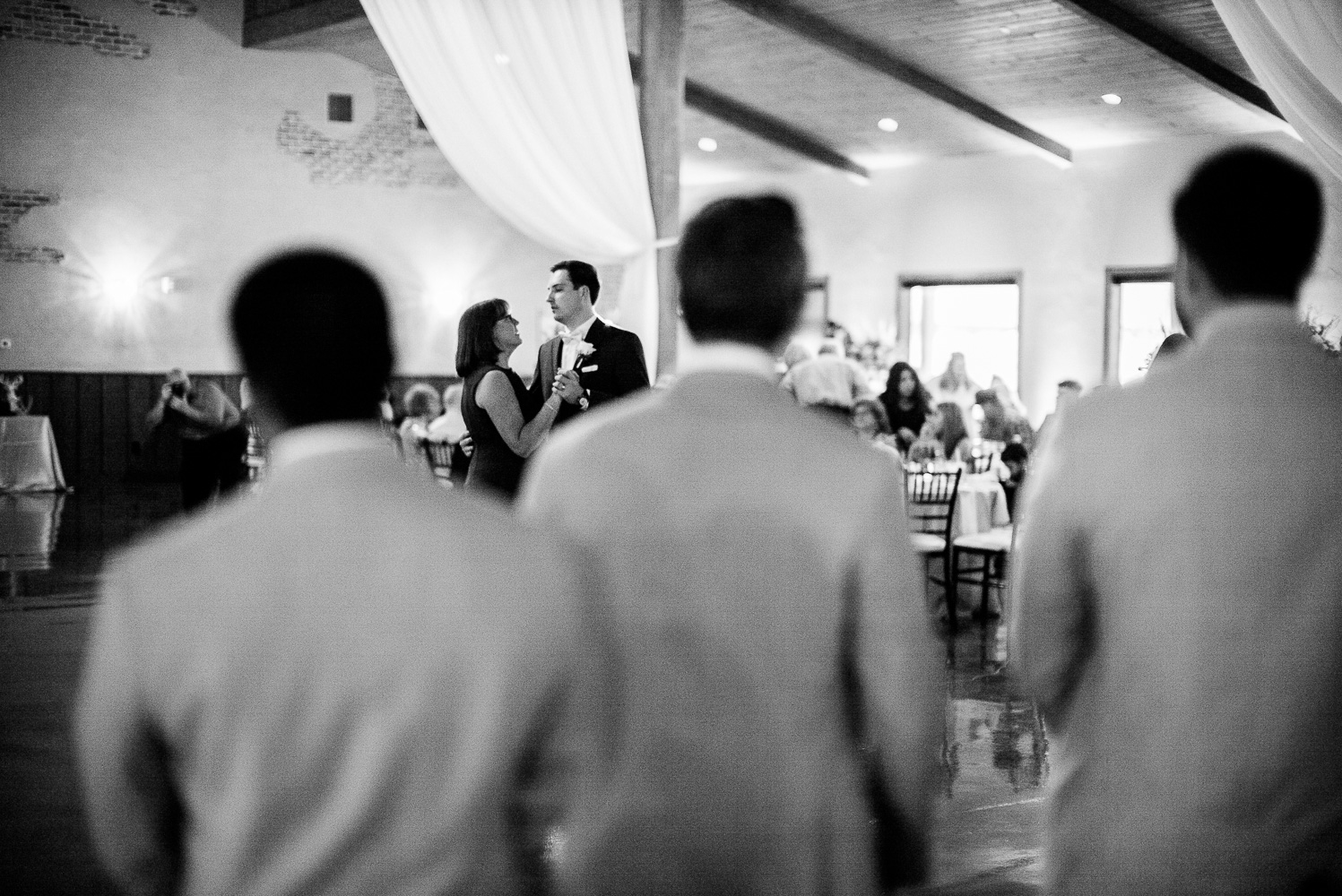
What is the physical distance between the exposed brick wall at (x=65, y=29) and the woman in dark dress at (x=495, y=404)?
9.93 metres

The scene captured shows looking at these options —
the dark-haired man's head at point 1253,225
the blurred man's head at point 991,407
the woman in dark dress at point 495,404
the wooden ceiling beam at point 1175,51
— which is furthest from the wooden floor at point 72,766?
the wooden ceiling beam at point 1175,51

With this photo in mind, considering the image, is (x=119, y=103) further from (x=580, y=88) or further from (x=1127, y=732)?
(x=1127, y=732)

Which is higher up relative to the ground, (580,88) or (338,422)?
(580,88)

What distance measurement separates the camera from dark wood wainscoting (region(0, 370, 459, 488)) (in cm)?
1288

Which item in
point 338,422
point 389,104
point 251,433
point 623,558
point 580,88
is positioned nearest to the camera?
point 338,422

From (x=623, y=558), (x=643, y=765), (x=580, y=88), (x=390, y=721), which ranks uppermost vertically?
(x=580, y=88)

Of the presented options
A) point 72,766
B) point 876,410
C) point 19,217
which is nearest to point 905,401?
point 876,410

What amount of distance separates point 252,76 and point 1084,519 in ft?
43.0

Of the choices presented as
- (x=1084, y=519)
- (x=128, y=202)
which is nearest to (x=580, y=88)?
(x=1084, y=519)

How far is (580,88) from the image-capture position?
6688 mm

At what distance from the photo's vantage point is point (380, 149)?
1398 centimetres

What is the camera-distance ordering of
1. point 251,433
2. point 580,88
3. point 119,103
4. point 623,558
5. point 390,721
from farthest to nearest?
point 119,103, point 251,433, point 580,88, point 623,558, point 390,721

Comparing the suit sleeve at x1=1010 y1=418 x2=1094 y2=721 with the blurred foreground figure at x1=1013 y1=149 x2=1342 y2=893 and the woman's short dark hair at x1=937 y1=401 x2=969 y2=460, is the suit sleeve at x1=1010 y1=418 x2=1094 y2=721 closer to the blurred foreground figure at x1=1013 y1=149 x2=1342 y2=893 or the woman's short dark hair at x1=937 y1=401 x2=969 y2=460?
the blurred foreground figure at x1=1013 y1=149 x2=1342 y2=893

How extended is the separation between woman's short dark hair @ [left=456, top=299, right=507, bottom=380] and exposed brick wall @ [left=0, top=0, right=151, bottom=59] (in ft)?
32.8
